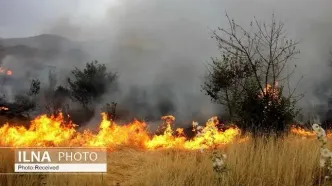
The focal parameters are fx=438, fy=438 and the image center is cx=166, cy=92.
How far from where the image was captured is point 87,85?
23734mm

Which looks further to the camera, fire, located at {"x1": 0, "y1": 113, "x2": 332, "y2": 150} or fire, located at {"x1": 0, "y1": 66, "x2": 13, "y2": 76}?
fire, located at {"x1": 0, "y1": 66, "x2": 13, "y2": 76}

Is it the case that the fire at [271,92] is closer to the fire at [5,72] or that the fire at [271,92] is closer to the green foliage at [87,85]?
the green foliage at [87,85]

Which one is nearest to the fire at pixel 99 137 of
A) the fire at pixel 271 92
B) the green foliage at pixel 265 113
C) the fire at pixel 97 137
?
the fire at pixel 97 137

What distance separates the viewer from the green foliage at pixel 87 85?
23641 mm

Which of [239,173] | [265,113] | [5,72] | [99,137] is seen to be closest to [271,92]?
[265,113]

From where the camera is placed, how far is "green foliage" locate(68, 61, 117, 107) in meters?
23.6

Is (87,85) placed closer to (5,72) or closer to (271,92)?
(5,72)

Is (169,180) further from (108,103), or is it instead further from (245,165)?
(108,103)

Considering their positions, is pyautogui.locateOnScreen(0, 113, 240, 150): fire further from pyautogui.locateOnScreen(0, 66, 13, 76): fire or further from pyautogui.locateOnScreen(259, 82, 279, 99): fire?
pyautogui.locateOnScreen(0, 66, 13, 76): fire

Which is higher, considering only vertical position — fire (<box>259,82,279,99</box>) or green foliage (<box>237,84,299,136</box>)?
fire (<box>259,82,279,99</box>)

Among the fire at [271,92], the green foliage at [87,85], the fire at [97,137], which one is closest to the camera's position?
the fire at [97,137]

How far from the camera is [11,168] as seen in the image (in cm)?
719

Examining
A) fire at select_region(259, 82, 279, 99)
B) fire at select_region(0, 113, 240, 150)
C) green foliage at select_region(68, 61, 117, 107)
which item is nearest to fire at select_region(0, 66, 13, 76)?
green foliage at select_region(68, 61, 117, 107)

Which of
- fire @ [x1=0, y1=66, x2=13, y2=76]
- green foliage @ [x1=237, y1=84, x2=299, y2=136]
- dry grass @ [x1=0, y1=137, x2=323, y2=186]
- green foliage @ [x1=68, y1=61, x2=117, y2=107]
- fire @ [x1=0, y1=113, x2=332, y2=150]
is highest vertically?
fire @ [x1=0, y1=66, x2=13, y2=76]
